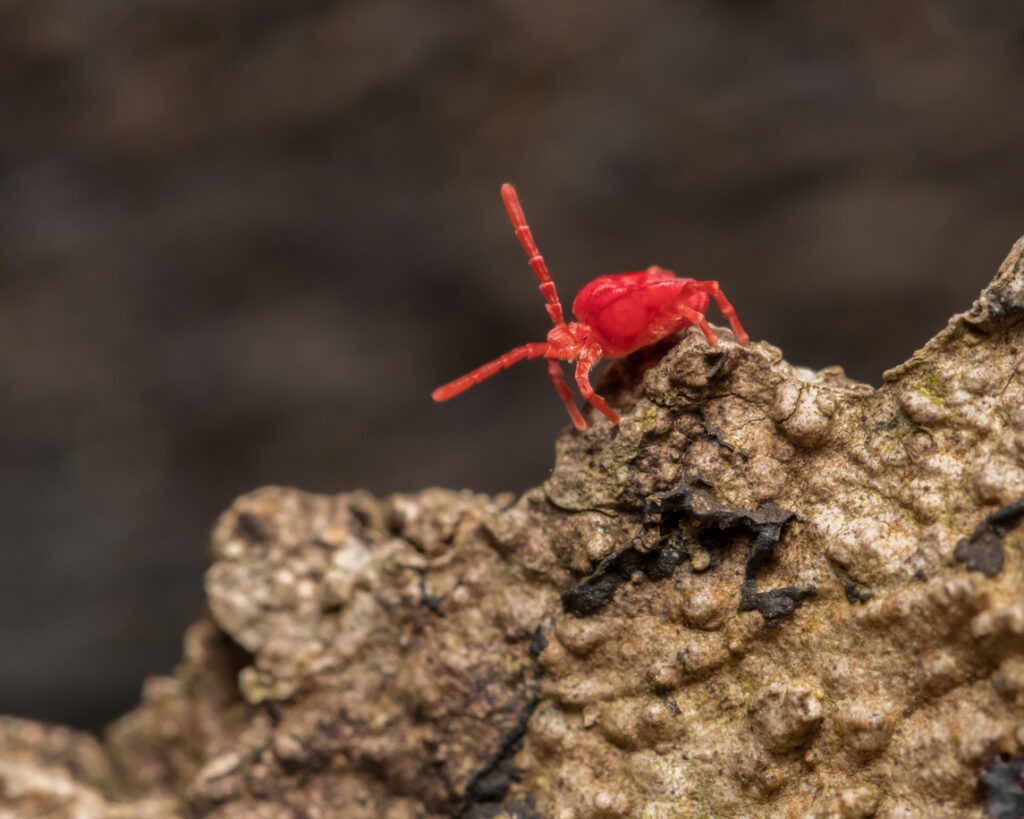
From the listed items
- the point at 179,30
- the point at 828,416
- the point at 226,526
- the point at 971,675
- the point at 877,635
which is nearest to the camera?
the point at 971,675

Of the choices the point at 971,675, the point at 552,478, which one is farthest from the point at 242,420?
the point at 971,675

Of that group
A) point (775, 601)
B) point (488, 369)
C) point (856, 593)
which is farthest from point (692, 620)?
point (488, 369)

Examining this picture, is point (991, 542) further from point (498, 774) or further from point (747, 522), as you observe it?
point (498, 774)

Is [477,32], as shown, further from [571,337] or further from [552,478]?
[552,478]

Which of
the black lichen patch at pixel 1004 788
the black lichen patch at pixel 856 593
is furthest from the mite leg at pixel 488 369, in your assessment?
the black lichen patch at pixel 1004 788

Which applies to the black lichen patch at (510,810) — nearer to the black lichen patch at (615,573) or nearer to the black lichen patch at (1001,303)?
the black lichen patch at (615,573)

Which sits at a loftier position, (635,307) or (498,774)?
(635,307)
